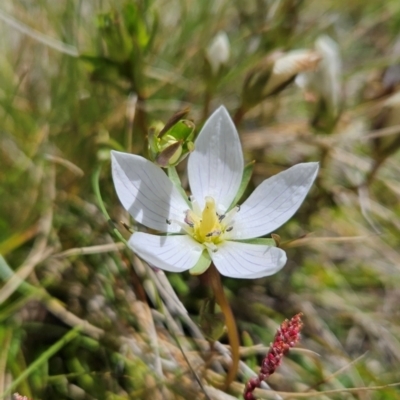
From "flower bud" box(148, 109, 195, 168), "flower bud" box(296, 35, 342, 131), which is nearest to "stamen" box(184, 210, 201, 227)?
"flower bud" box(148, 109, 195, 168)

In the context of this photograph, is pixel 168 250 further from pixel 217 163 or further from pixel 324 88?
pixel 324 88

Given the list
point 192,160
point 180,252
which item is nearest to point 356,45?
point 192,160

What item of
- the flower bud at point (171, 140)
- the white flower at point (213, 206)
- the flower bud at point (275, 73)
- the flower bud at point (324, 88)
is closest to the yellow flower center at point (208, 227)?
the white flower at point (213, 206)

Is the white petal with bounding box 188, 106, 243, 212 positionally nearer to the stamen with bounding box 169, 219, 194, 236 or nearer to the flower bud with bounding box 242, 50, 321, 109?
the stamen with bounding box 169, 219, 194, 236

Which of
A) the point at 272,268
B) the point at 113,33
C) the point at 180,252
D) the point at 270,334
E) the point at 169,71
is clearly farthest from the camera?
the point at 169,71

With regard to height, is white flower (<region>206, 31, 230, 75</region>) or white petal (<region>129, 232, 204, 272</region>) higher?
white flower (<region>206, 31, 230, 75</region>)

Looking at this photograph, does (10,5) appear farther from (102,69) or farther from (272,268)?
(272,268)

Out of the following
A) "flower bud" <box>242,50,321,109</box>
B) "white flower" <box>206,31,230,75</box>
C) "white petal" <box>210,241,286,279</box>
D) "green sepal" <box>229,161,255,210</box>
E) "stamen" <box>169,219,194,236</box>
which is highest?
"white flower" <box>206,31,230,75</box>
